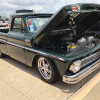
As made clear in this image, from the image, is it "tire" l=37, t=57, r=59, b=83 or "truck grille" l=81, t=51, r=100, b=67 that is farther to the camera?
"tire" l=37, t=57, r=59, b=83

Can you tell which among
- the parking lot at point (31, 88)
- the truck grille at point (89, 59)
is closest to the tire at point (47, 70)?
the parking lot at point (31, 88)

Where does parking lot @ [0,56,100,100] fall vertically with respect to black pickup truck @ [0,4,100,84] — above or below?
below

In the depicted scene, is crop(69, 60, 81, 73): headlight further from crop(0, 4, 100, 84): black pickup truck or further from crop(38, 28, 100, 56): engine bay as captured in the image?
crop(38, 28, 100, 56): engine bay

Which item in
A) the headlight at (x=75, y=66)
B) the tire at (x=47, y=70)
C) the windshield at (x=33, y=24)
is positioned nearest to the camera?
the headlight at (x=75, y=66)

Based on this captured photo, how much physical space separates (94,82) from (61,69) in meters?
1.04

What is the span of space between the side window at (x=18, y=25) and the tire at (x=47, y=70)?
3.67 ft

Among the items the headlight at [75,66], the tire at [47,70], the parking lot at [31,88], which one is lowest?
the parking lot at [31,88]

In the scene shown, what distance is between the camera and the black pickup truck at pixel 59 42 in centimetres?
219

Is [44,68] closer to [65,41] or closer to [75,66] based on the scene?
[75,66]

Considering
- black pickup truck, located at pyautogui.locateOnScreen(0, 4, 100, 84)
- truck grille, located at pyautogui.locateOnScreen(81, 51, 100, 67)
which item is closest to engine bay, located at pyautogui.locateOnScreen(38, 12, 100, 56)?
black pickup truck, located at pyautogui.locateOnScreen(0, 4, 100, 84)

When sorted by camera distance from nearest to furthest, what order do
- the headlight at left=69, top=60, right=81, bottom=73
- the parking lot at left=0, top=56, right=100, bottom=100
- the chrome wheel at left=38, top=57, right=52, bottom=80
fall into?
the headlight at left=69, top=60, right=81, bottom=73 → the parking lot at left=0, top=56, right=100, bottom=100 → the chrome wheel at left=38, top=57, right=52, bottom=80

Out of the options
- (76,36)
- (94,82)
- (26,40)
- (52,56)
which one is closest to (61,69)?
(52,56)

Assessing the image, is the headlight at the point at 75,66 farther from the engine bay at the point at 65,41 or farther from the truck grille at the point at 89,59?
the engine bay at the point at 65,41

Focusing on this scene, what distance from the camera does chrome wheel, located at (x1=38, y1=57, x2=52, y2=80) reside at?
2697 millimetres
